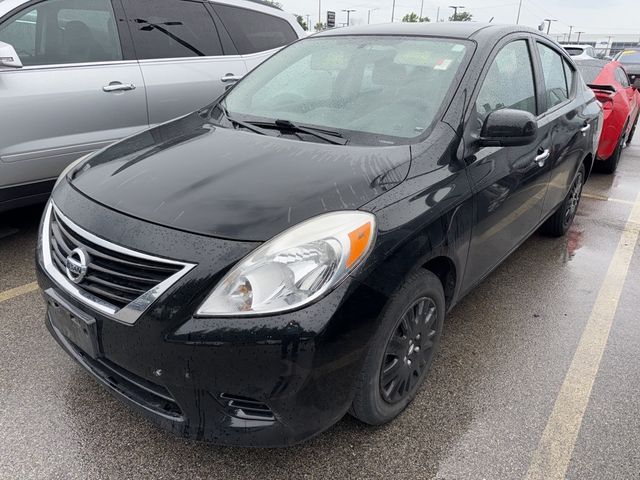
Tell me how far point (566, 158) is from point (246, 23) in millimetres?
3173

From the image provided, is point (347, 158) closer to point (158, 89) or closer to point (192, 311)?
point (192, 311)

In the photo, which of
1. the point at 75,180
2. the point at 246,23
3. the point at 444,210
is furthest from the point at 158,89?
the point at 444,210

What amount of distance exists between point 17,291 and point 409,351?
2.43 metres

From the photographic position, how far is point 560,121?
11.3ft

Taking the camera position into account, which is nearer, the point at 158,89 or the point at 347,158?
the point at 347,158

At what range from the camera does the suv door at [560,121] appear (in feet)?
10.9

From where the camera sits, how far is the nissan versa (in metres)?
1.66

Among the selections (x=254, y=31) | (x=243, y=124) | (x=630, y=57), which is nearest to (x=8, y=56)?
(x=243, y=124)

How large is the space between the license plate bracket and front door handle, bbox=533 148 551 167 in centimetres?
248

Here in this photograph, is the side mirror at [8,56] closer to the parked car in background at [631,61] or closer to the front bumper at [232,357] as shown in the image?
the front bumper at [232,357]

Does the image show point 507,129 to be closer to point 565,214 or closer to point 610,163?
point 565,214

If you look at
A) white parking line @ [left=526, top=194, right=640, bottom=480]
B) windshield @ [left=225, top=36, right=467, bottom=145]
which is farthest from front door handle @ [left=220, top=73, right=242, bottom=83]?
white parking line @ [left=526, top=194, right=640, bottom=480]

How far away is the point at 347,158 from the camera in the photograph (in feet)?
7.08

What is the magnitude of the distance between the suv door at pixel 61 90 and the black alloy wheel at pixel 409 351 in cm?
285
